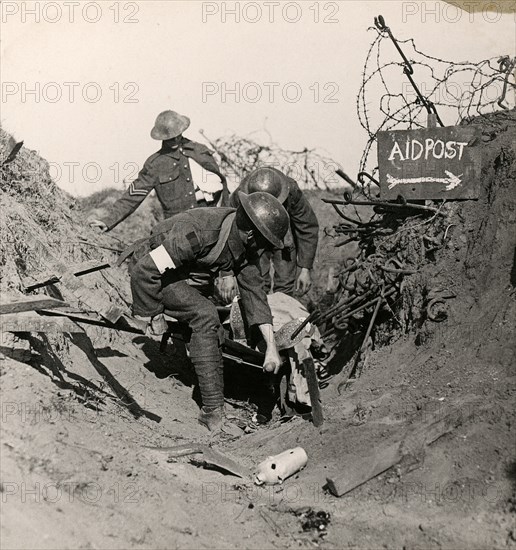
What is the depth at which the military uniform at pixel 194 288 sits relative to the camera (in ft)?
18.7

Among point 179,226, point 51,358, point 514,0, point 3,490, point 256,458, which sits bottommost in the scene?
point 256,458

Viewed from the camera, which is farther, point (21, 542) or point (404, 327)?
point (404, 327)

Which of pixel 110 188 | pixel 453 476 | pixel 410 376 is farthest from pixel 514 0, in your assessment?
pixel 110 188

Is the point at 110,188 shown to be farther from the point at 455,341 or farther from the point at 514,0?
the point at 455,341

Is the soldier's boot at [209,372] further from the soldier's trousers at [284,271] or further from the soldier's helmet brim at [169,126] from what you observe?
the soldier's helmet brim at [169,126]

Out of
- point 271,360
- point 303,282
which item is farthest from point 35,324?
point 303,282

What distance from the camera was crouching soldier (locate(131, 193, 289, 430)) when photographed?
18.5ft

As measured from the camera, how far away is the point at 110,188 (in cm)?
1337

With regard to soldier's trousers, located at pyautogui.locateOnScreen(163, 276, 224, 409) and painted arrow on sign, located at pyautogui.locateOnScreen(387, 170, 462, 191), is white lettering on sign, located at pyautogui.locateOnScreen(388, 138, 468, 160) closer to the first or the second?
painted arrow on sign, located at pyautogui.locateOnScreen(387, 170, 462, 191)

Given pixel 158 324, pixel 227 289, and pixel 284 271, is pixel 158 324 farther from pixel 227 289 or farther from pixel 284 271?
pixel 284 271

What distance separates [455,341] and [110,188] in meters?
9.13

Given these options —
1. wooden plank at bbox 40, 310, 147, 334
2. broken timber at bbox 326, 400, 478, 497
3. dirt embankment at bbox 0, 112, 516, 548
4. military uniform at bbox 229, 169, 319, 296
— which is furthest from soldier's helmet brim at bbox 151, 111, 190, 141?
broken timber at bbox 326, 400, 478, 497

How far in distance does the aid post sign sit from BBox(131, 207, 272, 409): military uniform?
1717 millimetres

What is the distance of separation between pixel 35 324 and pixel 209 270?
5.50 feet
